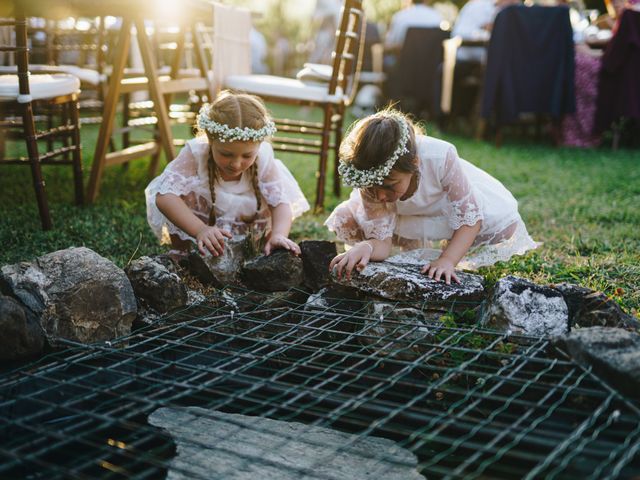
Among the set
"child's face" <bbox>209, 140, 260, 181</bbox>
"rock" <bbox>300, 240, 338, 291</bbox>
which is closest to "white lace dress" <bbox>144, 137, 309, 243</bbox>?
"child's face" <bbox>209, 140, 260, 181</bbox>

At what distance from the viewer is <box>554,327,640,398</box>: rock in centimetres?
166

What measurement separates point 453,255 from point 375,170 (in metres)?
0.46

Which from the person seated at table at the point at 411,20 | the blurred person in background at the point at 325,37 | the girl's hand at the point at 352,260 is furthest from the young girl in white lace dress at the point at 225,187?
the blurred person in background at the point at 325,37

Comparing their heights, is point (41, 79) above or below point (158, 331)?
above

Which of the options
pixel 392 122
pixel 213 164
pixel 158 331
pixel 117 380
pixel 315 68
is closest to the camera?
pixel 117 380

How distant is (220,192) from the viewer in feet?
9.77

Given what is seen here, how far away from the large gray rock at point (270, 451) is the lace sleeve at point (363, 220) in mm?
1096

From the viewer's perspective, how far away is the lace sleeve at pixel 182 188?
289cm

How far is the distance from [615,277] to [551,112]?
14.3ft

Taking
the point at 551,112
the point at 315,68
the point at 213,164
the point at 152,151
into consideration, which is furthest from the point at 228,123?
the point at 551,112

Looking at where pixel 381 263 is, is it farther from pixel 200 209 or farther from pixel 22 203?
pixel 22 203

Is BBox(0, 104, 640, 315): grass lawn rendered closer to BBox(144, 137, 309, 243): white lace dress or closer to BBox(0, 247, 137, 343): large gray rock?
BBox(144, 137, 309, 243): white lace dress

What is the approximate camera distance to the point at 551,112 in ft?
22.1

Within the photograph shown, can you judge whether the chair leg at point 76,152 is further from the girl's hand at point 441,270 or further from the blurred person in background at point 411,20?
the blurred person in background at point 411,20
